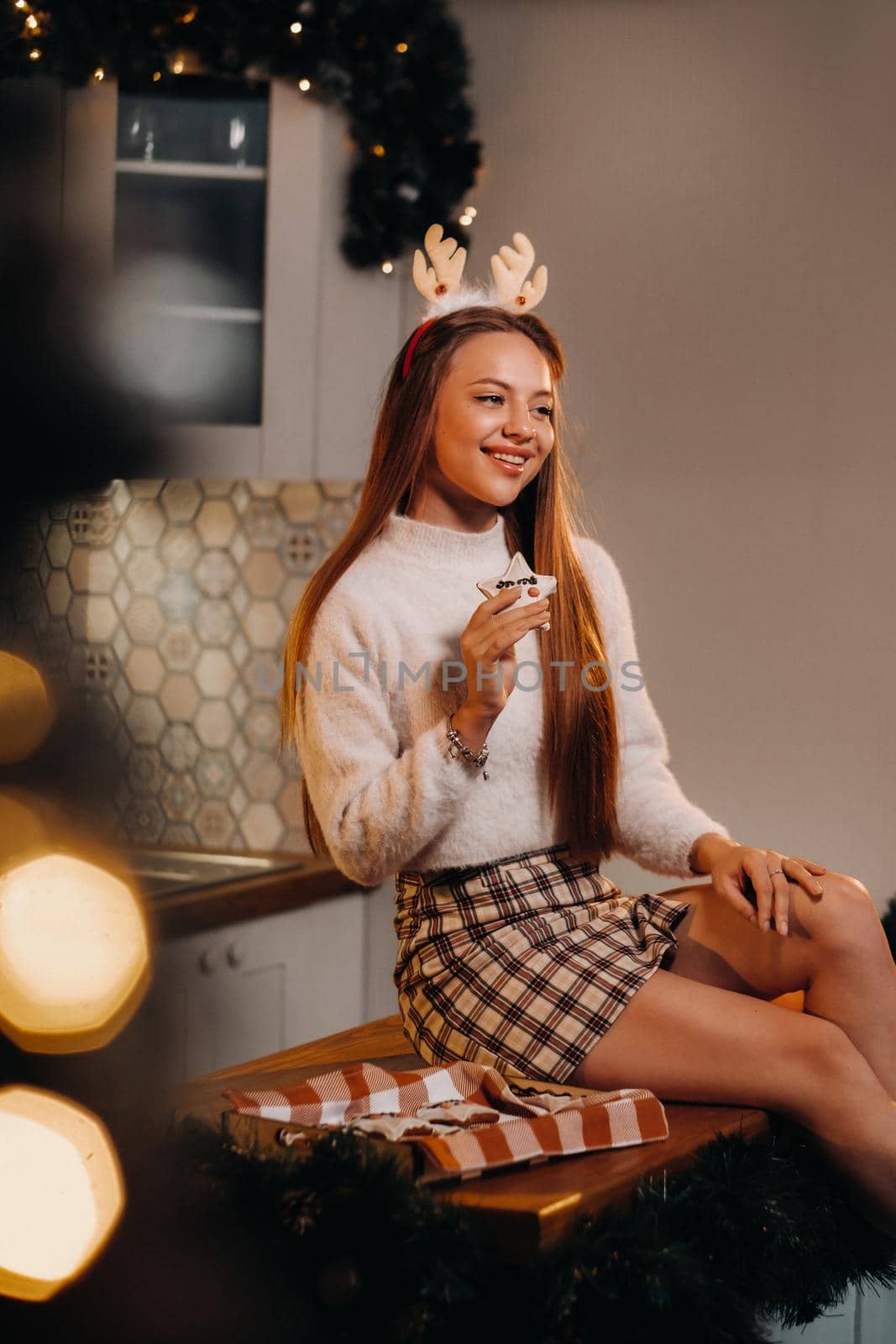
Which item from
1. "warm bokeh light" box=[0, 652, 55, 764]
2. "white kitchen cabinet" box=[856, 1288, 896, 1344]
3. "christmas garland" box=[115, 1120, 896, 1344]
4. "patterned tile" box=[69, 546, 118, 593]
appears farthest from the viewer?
"patterned tile" box=[69, 546, 118, 593]

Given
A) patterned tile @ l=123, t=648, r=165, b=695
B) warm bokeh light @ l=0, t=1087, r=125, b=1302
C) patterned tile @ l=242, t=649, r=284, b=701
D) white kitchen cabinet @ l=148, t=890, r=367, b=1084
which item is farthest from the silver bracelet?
patterned tile @ l=123, t=648, r=165, b=695

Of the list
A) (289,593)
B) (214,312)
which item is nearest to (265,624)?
(289,593)

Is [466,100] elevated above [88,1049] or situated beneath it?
elevated above

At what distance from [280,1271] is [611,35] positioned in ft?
6.89

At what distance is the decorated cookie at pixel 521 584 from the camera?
3.72ft

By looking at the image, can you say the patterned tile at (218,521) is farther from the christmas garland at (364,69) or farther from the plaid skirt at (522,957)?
the plaid skirt at (522,957)

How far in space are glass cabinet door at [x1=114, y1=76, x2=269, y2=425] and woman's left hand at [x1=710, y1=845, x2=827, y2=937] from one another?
4.39 feet

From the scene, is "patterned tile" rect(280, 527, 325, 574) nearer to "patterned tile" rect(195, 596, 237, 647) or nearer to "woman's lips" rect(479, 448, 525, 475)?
"patterned tile" rect(195, 596, 237, 647)

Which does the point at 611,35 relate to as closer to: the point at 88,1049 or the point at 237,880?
the point at 237,880

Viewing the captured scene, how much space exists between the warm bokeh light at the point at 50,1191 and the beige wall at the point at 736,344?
190 centimetres

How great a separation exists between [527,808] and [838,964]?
304 mm

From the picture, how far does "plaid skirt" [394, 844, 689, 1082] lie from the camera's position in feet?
3.66

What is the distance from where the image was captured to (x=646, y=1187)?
3.01 feet

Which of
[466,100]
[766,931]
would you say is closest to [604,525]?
[466,100]
